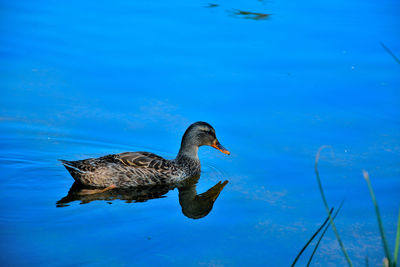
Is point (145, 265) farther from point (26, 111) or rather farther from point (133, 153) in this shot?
point (26, 111)

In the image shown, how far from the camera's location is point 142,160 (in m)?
8.20

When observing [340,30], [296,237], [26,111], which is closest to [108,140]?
[26,111]

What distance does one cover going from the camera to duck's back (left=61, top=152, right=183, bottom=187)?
7.75 m

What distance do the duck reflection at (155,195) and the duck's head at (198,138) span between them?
2.10 ft

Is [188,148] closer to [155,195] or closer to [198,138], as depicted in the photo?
[198,138]

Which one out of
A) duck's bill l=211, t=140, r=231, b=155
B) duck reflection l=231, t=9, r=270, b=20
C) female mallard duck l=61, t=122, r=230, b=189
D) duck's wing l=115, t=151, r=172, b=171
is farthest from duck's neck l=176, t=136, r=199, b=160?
duck reflection l=231, t=9, r=270, b=20

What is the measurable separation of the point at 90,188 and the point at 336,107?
13.9 ft

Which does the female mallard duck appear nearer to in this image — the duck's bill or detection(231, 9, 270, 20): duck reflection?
the duck's bill

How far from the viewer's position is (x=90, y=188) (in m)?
7.82

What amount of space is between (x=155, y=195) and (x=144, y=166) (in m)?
0.56

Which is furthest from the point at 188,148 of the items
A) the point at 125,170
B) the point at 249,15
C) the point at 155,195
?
the point at 249,15

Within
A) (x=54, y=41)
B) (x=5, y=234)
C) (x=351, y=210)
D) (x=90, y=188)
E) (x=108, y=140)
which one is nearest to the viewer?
(x=5, y=234)

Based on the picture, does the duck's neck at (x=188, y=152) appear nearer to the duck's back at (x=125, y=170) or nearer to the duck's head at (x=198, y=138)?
the duck's head at (x=198, y=138)

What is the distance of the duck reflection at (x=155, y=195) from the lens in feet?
23.9
